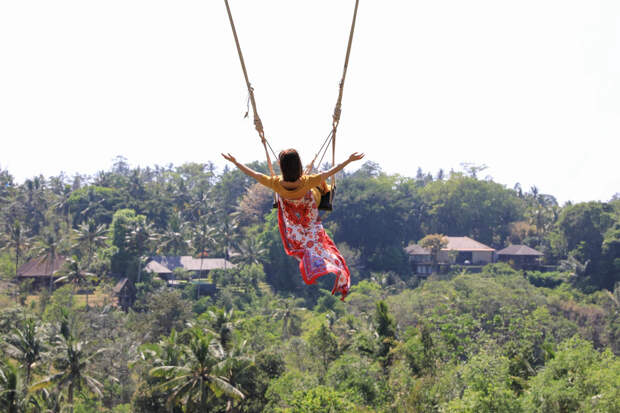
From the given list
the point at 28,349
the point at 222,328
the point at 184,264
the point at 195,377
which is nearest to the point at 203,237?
the point at 184,264

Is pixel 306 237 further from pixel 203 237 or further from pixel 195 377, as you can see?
pixel 203 237

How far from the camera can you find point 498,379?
2156 cm

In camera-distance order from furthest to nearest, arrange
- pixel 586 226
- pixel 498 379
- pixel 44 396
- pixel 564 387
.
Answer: pixel 586 226 < pixel 44 396 < pixel 498 379 < pixel 564 387

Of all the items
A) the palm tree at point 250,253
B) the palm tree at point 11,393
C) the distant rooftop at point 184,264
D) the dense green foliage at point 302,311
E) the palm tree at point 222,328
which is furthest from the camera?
the palm tree at point 250,253

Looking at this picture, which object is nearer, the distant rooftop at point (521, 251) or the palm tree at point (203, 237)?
the palm tree at point (203, 237)

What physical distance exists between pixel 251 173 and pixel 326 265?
1.22 m

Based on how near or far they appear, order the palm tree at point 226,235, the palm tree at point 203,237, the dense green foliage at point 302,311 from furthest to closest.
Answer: the palm tree at point 226,235, the palm tree at point 203,237, the dense green foliage at point 302,311

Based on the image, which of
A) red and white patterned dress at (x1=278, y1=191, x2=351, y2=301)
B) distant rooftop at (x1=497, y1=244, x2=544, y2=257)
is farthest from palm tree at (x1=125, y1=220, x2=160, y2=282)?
red and white patterned dress at (x1=278, y1=191, x2=351, y2=301)

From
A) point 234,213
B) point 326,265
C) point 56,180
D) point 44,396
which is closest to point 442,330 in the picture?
point 44,396

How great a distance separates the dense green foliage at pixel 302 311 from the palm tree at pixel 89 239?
0.26m

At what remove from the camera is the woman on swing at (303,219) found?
5.95 metres

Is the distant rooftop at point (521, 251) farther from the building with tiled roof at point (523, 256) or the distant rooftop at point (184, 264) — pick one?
the distant rooftop at point (184, 264)

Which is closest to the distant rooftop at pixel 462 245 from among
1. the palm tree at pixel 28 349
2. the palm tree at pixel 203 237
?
the palm tree at pixel 203 237

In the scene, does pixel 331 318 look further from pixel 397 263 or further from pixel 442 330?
pixel 397 263
